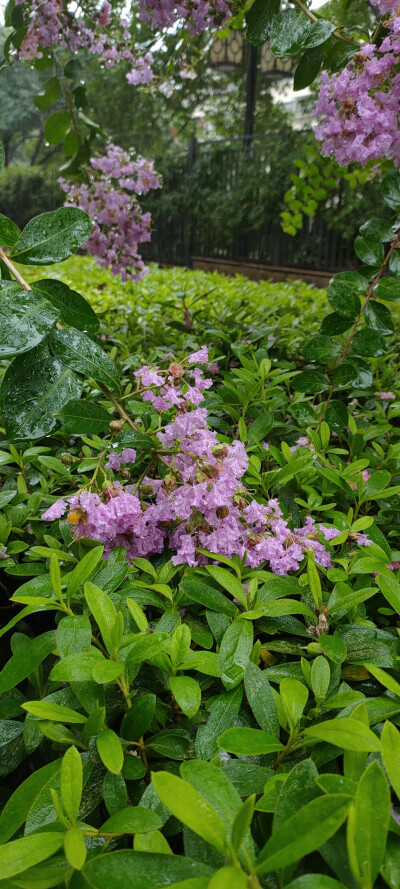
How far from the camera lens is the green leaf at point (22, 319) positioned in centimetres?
87

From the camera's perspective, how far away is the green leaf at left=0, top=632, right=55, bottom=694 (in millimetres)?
710

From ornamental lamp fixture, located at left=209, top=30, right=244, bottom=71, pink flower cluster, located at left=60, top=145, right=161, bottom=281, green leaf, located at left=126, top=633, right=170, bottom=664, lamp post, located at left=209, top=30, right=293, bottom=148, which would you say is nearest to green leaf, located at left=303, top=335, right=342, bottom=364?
green leaf, located at left=126, top=633, right=170, bottom=664

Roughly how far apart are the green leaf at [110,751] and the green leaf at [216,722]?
0.09m

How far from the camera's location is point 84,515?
3.06ft

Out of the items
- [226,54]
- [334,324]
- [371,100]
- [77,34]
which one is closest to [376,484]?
[334,324]

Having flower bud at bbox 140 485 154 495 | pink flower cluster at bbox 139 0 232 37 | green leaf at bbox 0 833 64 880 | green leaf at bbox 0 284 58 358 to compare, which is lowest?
green leaf at bbox 0 833 64 880

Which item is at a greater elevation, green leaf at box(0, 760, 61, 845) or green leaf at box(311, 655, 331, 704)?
green leaf at box(311, 655, 331, 704)

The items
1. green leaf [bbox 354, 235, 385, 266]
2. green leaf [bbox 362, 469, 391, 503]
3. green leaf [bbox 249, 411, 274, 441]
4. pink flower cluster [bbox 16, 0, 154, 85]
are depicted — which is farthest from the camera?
pink flower cluster [bbox 16, 0, 154, 85]

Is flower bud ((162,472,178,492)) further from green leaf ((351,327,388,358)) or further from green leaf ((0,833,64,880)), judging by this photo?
green leaf ((351,327,388,358))

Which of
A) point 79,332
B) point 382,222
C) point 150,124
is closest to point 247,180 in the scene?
point 150,124

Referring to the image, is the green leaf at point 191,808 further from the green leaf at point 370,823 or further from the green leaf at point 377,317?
the green leaf at point 377,317

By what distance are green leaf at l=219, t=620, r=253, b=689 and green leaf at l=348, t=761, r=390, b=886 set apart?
24 cm

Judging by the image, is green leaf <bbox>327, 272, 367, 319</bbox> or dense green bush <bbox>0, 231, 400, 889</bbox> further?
green leaf <bbox>327, 272, 367, 319</bbox>

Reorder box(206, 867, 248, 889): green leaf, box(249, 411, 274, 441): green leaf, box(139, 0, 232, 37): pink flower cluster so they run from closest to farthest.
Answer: box(206, 867, 248, 889): green leaf → box(249, 411, 274, 441): green leaf → box(139, 0, 232, 37): pink flower cluster
